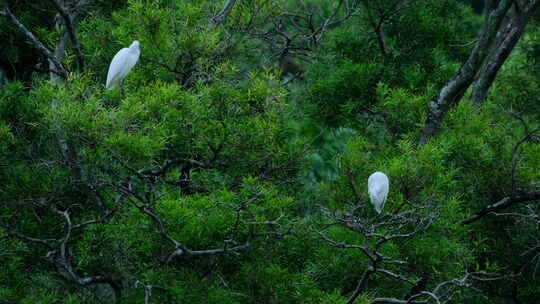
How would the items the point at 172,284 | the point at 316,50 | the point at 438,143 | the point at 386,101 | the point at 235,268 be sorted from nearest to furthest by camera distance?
the point at 172,284 → the point at 235,268 → the point at 438,143 → the point at 386,101 → the point at 316,50

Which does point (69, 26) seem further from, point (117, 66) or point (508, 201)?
point (508, 201)

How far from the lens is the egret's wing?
4.70 meters

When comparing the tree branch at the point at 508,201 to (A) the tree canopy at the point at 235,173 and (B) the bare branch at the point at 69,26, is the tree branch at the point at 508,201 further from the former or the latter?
(B) the bare branch at the point at 69,26

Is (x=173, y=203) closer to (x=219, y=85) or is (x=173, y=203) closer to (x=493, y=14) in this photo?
(x=219, y=85)

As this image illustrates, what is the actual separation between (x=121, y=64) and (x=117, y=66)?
0.03 meters

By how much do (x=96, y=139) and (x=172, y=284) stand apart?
0.85 m

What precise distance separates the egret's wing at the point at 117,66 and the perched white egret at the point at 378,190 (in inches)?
67.4

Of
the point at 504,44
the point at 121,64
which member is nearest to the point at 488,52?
the point at 504,44

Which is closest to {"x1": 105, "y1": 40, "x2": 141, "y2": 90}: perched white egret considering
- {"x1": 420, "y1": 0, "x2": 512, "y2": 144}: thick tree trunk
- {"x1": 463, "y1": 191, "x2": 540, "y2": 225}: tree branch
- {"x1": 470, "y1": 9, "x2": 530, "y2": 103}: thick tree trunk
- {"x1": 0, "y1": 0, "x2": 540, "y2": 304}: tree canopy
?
{"x1": 0, "y1": 0, "x2": 540, "y2": 304}: tree canopy

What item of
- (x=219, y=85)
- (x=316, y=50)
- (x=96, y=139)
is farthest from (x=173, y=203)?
(x=316, y=50)

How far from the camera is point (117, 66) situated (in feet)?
15.4

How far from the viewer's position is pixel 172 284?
388cm

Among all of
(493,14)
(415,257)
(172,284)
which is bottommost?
(415,257)

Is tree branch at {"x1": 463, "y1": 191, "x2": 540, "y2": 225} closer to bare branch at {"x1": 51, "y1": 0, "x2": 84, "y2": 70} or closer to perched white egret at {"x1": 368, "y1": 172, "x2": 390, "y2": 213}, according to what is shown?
perched white egret at {"x1": 368, "y1": 172, "x2": 390, "y2": 213}
